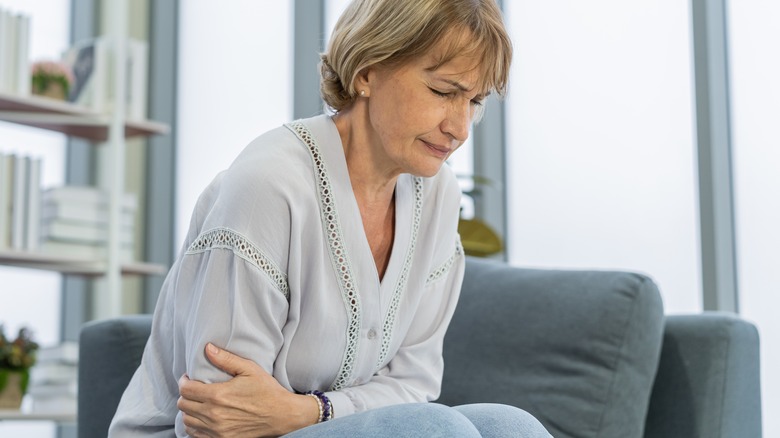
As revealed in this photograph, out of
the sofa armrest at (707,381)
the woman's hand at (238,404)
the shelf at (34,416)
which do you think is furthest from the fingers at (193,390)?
the shelf at (34,416)

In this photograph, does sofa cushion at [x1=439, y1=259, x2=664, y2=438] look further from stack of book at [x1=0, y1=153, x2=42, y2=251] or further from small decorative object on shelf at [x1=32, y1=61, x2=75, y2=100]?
small decorative object on shelf at [x1=32, y1=61, x2=75, y2=100]

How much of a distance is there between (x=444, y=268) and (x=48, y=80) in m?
2.11

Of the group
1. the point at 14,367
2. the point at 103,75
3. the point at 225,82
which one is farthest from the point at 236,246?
the point at 225,82

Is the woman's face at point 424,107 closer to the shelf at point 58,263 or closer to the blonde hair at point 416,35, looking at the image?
the blonde hair at point 416,35

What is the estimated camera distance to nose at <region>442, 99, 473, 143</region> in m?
1.43

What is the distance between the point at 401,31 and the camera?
140 cm

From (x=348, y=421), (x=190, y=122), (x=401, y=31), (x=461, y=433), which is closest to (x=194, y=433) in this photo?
(x=348, y=421)

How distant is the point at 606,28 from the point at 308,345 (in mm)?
2128

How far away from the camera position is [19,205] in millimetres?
3182

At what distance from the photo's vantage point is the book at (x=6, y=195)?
3156mm

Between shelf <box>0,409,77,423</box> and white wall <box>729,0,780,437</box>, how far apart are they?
203 cm

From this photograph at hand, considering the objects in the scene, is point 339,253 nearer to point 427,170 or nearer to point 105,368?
point 427,170

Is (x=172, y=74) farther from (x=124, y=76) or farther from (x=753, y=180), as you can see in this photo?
(x=753, y=180)

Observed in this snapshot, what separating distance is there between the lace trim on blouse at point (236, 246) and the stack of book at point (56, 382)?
1.98 meters
